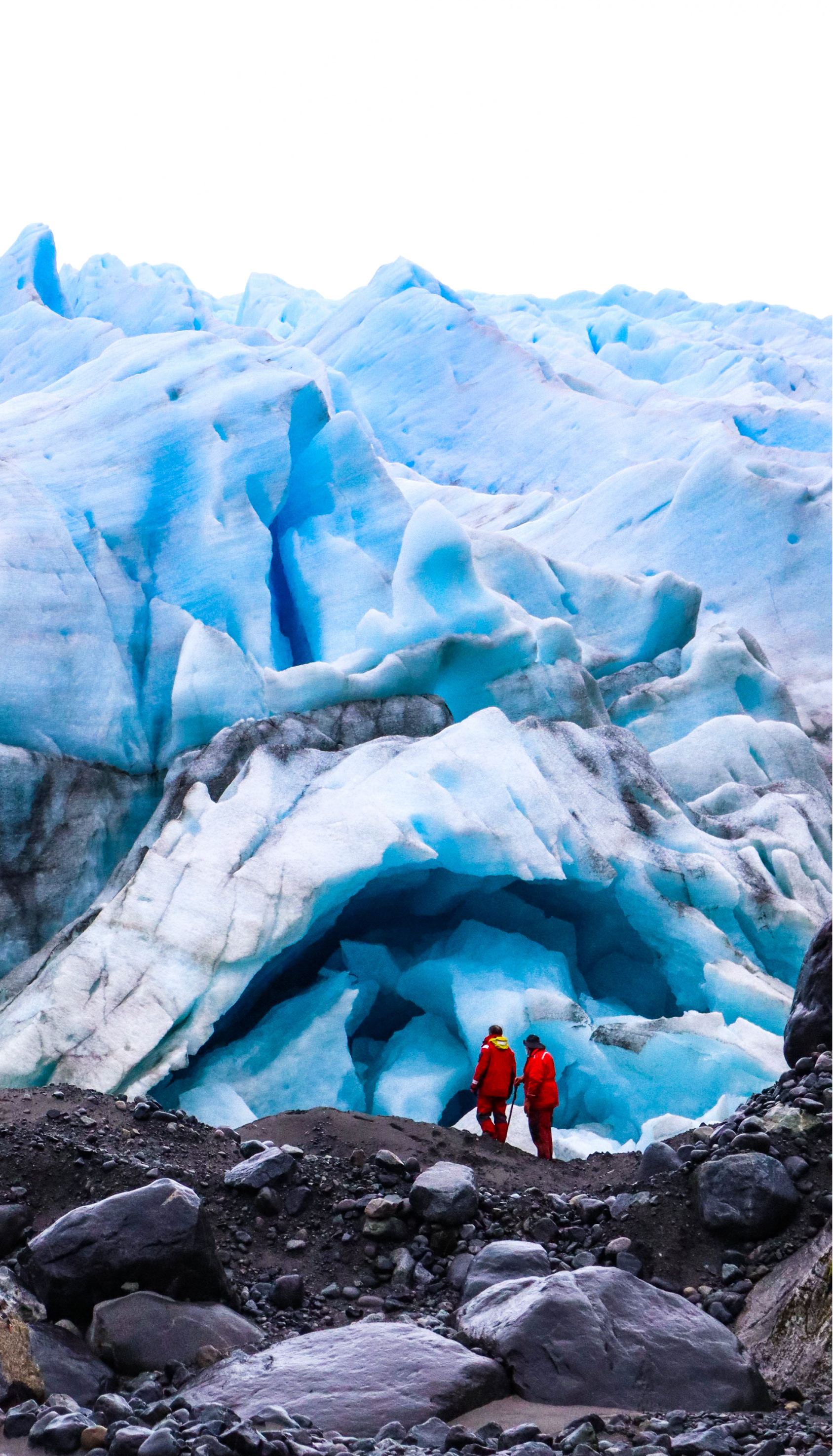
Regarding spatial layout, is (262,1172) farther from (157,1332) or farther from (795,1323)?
(795,1323)

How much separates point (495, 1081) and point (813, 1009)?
72.7 inches

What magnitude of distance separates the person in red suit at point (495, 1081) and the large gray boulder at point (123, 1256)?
7.83 ft

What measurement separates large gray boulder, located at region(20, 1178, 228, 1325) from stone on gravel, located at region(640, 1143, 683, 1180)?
192 cm

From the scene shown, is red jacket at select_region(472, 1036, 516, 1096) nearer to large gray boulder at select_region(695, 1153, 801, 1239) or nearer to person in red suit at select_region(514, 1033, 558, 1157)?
person in red suit at select_region(514, 1033, 558, 1157)

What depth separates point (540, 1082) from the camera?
20.5 feet

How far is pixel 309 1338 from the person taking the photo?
11.6 feet

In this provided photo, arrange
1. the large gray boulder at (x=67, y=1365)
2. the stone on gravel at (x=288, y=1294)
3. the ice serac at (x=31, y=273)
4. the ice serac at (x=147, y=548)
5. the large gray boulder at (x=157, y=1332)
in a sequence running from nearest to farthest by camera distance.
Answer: the large gray boulder at (x=67, y=1365)
the large gray boulder at (x=157, y=1332)
the stone on gravel at (x=288, y=1294)
the ice serac at (x=147, y=548)
the ice serac at (x=31, y=273)

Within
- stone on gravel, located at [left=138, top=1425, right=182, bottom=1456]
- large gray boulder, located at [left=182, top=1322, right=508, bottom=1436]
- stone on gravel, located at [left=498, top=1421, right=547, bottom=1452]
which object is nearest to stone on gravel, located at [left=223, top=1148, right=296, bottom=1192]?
large gray boulder, located at [left=182, top=1322, right=508, bottom=1436]

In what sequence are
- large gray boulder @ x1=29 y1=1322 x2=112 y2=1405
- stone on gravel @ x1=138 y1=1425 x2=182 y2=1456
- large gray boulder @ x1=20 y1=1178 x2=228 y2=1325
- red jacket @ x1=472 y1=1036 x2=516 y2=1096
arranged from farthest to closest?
red jacket @ x1=472 y1=1036 x2=516 y2=1096
large gray boulder @ x1=20 y1=1178 x2=228 y2=1325
large gray boulder @ x1=29 y1=1322 x2=112 y2=1405
stone on gravel @ x1=138 y1=1425 x2=182 y2=1456

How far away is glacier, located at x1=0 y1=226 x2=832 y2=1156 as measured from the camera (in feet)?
27.9

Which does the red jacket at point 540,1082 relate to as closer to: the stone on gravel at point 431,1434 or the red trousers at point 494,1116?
→ the red trousers at point 494,1116

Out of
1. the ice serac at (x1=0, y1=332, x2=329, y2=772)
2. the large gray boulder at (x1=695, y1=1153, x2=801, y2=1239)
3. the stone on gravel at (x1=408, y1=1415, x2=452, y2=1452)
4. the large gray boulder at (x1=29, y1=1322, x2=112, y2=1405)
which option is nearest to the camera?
the stone on gravel at (x1=408, y1=1415, x2=452, y2=1452)

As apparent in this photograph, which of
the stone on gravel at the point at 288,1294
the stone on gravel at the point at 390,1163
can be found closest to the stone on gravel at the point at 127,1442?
the stone on gravel at the point at 288,1294

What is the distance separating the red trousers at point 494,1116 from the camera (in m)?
6.14
